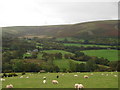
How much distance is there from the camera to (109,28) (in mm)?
156375

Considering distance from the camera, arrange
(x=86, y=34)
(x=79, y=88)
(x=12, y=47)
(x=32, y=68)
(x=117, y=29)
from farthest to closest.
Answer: (x=86, y=34) → (x=117, y=29) → (x=12, y=47) → (x=32, y=68) → (x=79, y=88)

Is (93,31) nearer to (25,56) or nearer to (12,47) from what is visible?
(12,47)

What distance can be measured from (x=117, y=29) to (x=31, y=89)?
458ft

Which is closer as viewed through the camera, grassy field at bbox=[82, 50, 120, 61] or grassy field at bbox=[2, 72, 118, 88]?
grassy field at bbox=[2, 72, 118, 88]

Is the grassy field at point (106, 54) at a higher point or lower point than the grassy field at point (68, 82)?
lower

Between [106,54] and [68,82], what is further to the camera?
[106,54]

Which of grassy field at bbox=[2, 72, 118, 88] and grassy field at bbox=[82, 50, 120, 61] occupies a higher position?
grassy field at bbox=[2, 72, 118, 88]

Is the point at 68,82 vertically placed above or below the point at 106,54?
above

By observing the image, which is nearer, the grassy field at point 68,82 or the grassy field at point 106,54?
the grassy field at point 68,82

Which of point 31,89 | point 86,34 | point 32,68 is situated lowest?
point 32,68

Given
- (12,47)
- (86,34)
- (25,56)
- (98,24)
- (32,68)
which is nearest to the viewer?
(32,68)

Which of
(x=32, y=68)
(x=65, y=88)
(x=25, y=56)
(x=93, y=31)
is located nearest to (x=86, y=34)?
(x=93, y=31)

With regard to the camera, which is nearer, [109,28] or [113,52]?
[113,52]

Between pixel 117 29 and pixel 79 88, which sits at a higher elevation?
pixel 117 29
